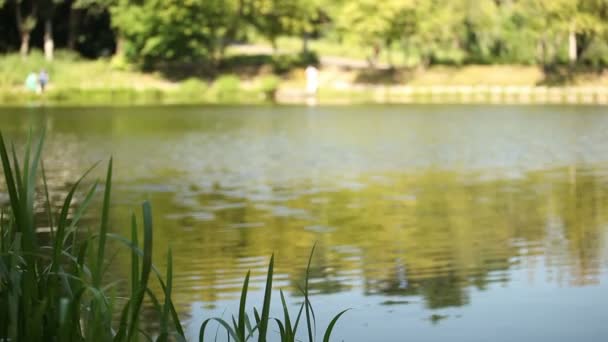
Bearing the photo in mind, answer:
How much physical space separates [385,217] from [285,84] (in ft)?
149

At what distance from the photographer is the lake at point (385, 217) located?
7.39 meters

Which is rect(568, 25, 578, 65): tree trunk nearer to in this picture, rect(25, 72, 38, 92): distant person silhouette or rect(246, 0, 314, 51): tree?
rect(246, 0, 314, 51): tree

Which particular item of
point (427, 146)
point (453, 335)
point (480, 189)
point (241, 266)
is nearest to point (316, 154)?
point (427, 146)

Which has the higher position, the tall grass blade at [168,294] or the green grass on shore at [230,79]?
the tall grass blade at [168,294]

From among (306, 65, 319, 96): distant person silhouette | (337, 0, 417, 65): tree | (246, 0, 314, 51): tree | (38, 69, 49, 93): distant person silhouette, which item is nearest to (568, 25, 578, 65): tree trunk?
(337, 0, 417, 65): tree

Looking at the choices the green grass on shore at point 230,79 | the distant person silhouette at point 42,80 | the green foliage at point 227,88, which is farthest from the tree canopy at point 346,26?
the distant person silhouette at point 42,80

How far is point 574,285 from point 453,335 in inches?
63.0

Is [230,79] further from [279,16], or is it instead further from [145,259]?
[145,259]

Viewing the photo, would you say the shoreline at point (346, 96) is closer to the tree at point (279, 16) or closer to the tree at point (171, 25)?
the tree at point (279, 16)

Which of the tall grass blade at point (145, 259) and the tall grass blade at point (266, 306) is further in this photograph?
the tall grass blade at point (266, 306)

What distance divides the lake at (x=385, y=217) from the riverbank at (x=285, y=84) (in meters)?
20.4

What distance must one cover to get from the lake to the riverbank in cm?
2036

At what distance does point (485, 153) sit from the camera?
2055 cm

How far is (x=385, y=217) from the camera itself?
12148mm
